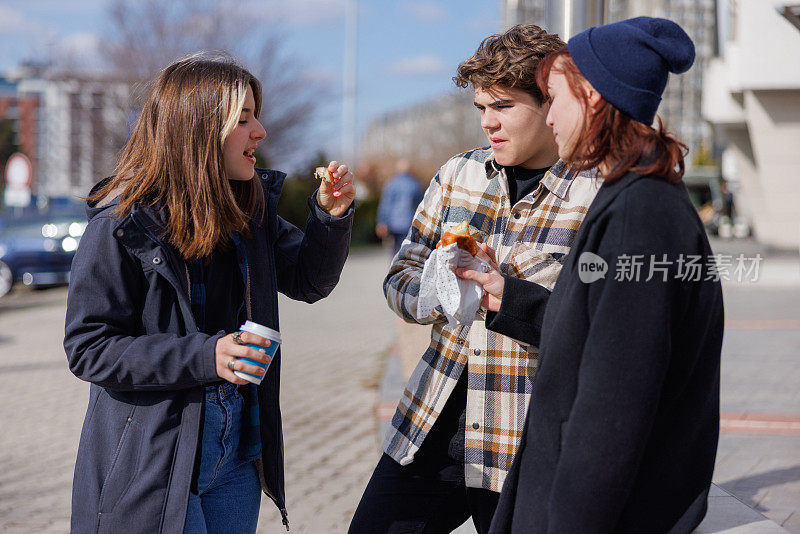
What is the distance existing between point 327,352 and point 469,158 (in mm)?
7642

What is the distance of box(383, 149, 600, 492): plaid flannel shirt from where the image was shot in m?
2.56

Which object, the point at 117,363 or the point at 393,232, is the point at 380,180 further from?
the point at 117,363

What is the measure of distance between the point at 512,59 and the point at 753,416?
511cm

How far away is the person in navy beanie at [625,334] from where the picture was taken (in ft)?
5.84

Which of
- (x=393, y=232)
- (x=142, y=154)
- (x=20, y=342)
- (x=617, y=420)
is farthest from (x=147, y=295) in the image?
(x=393, y=232)

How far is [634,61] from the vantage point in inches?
75.3

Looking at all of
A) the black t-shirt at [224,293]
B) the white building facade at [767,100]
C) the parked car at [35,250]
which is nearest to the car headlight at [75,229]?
the parked car at [35,250]

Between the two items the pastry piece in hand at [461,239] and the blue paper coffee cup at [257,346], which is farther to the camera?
the pastry piece in hand at [461,239]

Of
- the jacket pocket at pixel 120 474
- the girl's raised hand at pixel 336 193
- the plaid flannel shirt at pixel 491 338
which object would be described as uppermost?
the girl's raised hand at pixel 336 193

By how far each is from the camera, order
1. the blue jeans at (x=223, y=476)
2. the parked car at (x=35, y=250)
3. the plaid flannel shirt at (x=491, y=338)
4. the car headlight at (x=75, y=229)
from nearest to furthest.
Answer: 1. the blue jeans at (x=223, y=476)
2. the plaid flannel shirt at (x=491, y=338)
3. the parked car at (x=35, y=250)
4. the car headlight at (x=75, y=229)

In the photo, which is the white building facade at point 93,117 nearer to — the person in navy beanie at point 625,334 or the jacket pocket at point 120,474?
the jacket pocket at point 120,474

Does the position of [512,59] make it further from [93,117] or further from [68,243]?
[93,117]

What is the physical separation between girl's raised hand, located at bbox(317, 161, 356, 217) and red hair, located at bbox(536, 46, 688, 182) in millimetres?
923

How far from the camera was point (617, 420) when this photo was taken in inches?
69.9
